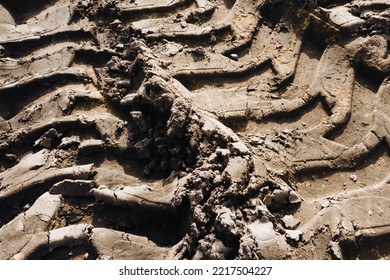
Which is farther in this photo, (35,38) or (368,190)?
(35,38)

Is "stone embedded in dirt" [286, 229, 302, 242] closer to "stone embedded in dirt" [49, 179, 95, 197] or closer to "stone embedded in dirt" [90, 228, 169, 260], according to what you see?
"stone embedded in dirt" [90, 228, 169, 260]

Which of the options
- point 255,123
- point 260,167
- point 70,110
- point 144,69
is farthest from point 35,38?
point 260,167

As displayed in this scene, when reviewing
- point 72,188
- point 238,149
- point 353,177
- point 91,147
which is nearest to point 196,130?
point 238,149

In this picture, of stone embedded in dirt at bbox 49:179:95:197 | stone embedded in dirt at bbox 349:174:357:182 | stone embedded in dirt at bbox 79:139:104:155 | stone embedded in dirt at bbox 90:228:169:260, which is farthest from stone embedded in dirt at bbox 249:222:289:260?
stone embedded in dirt at bbox 79:139:104:155

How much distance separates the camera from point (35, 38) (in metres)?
3.64

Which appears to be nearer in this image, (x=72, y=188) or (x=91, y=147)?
(x=72, y=188)

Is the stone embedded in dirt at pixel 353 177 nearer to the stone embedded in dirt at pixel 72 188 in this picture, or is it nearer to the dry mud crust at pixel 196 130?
the dry mud crust at pixel 196 130

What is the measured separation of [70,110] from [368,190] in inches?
92.6

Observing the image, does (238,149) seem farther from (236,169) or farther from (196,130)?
(196,130)

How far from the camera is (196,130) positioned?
2.65 m

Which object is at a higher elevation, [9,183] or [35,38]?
[35,38]

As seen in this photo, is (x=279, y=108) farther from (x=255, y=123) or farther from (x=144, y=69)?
(x=144, y=69)

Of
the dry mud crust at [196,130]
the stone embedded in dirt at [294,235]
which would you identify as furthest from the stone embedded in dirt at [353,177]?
the stone embedded in dirt at [294,235]

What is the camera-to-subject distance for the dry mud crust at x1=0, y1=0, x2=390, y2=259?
240 centimetres
